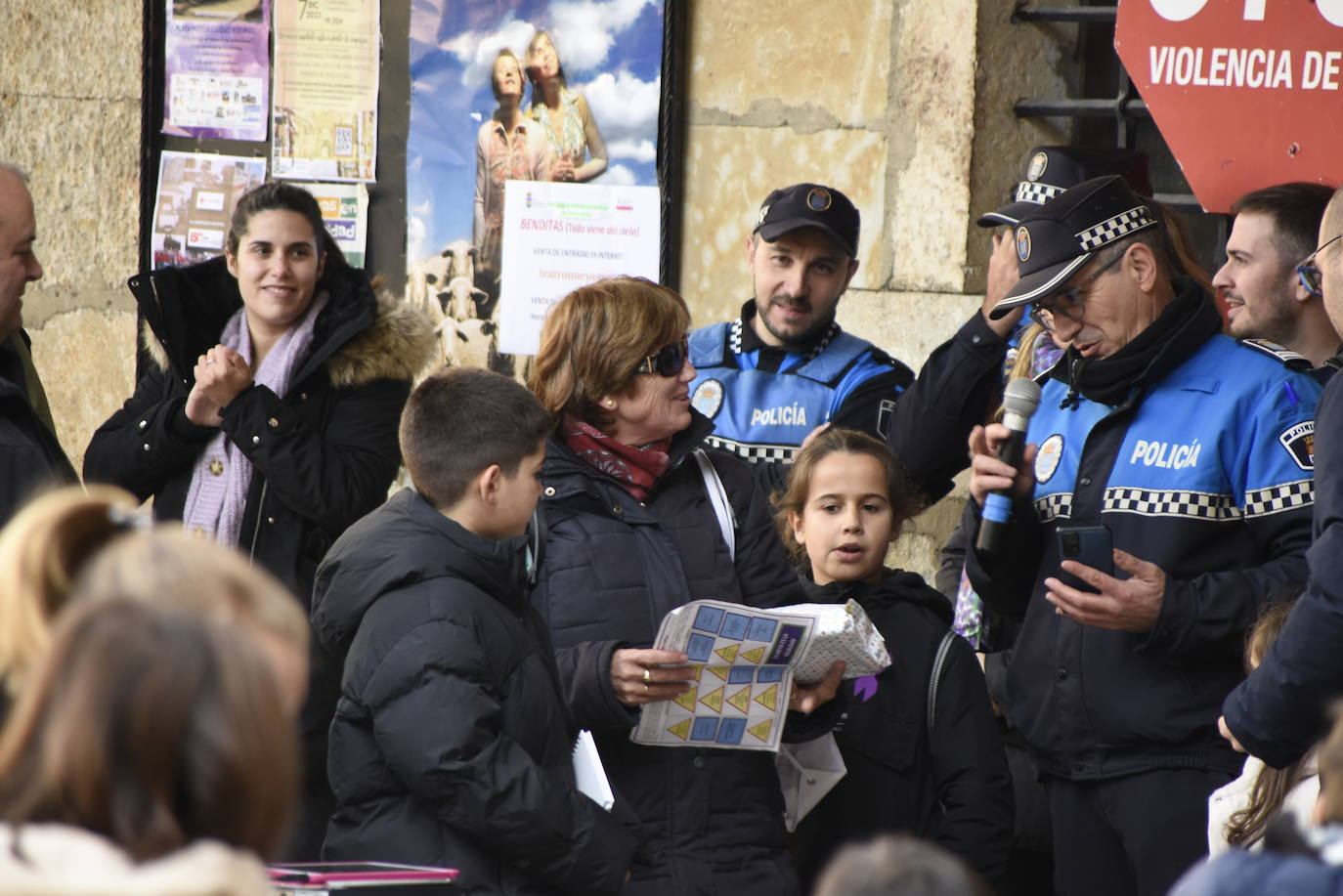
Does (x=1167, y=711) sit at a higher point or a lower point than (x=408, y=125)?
lower

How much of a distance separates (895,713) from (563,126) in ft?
7.88

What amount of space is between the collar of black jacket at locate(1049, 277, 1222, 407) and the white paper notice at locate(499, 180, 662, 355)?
2.00 m

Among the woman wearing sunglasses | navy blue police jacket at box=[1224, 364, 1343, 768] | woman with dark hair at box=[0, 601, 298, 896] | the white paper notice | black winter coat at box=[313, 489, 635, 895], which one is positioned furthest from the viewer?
the white paper notice

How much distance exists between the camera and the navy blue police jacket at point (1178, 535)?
306 cm

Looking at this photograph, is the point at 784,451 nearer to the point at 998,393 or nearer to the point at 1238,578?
the point at 998,393

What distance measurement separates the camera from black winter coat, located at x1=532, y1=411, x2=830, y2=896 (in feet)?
9.55

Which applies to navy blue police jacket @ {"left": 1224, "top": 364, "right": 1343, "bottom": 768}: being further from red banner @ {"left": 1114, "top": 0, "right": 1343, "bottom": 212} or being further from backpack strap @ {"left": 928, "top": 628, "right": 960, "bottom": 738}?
red banner @ {"left": 1114, "top": 0, "right": 1343, "bottom": 212}

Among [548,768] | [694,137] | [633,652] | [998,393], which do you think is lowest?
[548,768]

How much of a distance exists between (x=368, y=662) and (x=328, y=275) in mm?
1775

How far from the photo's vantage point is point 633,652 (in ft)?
9.29

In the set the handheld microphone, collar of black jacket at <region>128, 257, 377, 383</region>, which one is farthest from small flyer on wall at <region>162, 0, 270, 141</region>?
the handheld microphone

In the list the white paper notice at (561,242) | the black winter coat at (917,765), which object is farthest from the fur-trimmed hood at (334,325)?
the black winter coat at (917,765)

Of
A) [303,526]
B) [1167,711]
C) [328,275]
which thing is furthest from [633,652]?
[328,275]

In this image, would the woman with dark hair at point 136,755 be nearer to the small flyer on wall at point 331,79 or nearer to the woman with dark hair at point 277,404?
the woman with dark hair at point 277,404
